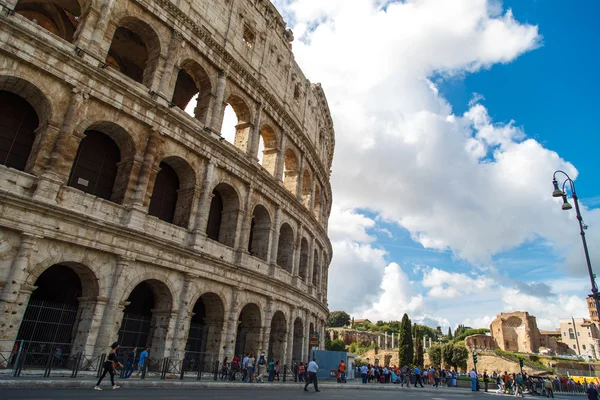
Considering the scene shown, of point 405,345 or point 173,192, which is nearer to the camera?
point 173,192

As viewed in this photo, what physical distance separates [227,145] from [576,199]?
44.8 feet

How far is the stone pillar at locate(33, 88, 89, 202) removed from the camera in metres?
12.0

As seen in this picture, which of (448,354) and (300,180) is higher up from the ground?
(300,180)

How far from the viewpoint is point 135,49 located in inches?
766

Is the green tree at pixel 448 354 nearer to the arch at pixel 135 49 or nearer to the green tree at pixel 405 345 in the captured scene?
the green tree at pixel 405 345

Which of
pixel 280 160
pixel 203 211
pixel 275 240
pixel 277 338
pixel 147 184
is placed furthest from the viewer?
pixel 280 160

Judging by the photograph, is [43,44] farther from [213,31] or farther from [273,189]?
[273,189]

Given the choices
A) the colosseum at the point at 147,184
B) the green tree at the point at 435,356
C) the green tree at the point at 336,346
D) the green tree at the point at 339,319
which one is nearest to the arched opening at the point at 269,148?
the colosseum at the point at 147,184

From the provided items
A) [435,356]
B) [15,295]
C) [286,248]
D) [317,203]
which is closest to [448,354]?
[435,356]

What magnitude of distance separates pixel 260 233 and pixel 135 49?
11066 mm

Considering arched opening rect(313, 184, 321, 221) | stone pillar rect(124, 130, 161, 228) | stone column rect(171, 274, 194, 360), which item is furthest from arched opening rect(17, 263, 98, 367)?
arched opening rect(313, 184, 321, 221)

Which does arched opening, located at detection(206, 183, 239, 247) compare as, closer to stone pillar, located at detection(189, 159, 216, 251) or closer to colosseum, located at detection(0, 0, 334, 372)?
colosseum, located at detection(0, 0, 334, 372)

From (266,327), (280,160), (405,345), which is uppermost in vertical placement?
(280,160)

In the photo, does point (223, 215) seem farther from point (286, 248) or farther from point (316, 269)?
point (316, 269)
